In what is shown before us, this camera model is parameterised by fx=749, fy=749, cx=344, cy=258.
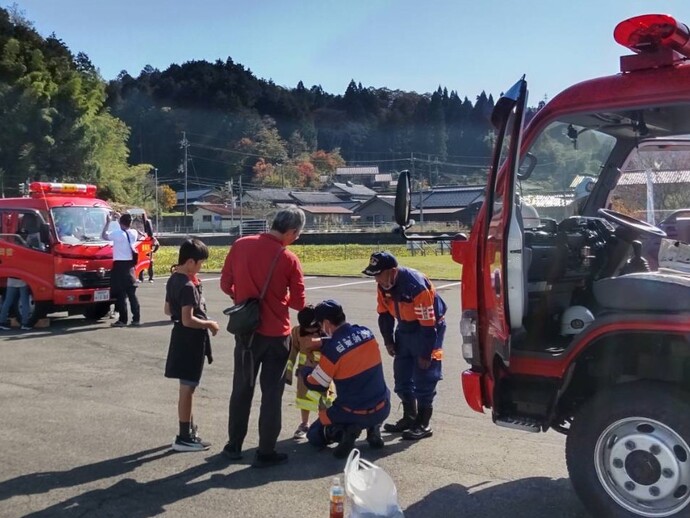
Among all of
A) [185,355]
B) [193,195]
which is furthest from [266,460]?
[193,195]

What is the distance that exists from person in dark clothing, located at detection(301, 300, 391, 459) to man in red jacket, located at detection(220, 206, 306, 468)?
27cm

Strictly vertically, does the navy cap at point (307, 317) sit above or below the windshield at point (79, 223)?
below

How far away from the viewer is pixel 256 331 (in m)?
5.35

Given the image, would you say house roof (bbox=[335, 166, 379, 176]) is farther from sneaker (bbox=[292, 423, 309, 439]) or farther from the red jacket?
the red jacket

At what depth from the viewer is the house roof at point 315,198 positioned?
272ft

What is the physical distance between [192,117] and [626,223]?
103 metres

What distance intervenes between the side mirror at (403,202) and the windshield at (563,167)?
72 centimetres

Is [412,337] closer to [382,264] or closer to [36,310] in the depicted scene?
[382,264]

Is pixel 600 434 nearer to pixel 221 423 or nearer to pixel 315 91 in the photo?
pixel 221 423

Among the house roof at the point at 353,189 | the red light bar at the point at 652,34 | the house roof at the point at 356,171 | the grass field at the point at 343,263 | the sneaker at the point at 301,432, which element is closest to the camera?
the red light bar at the point at 652,34

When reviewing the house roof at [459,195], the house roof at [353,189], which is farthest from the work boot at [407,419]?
the house roof at [353,189]

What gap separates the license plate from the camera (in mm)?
12234

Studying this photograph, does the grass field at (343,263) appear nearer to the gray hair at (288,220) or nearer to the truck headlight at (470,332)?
the gray hair at (288,220)

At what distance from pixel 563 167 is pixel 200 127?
99556mm
